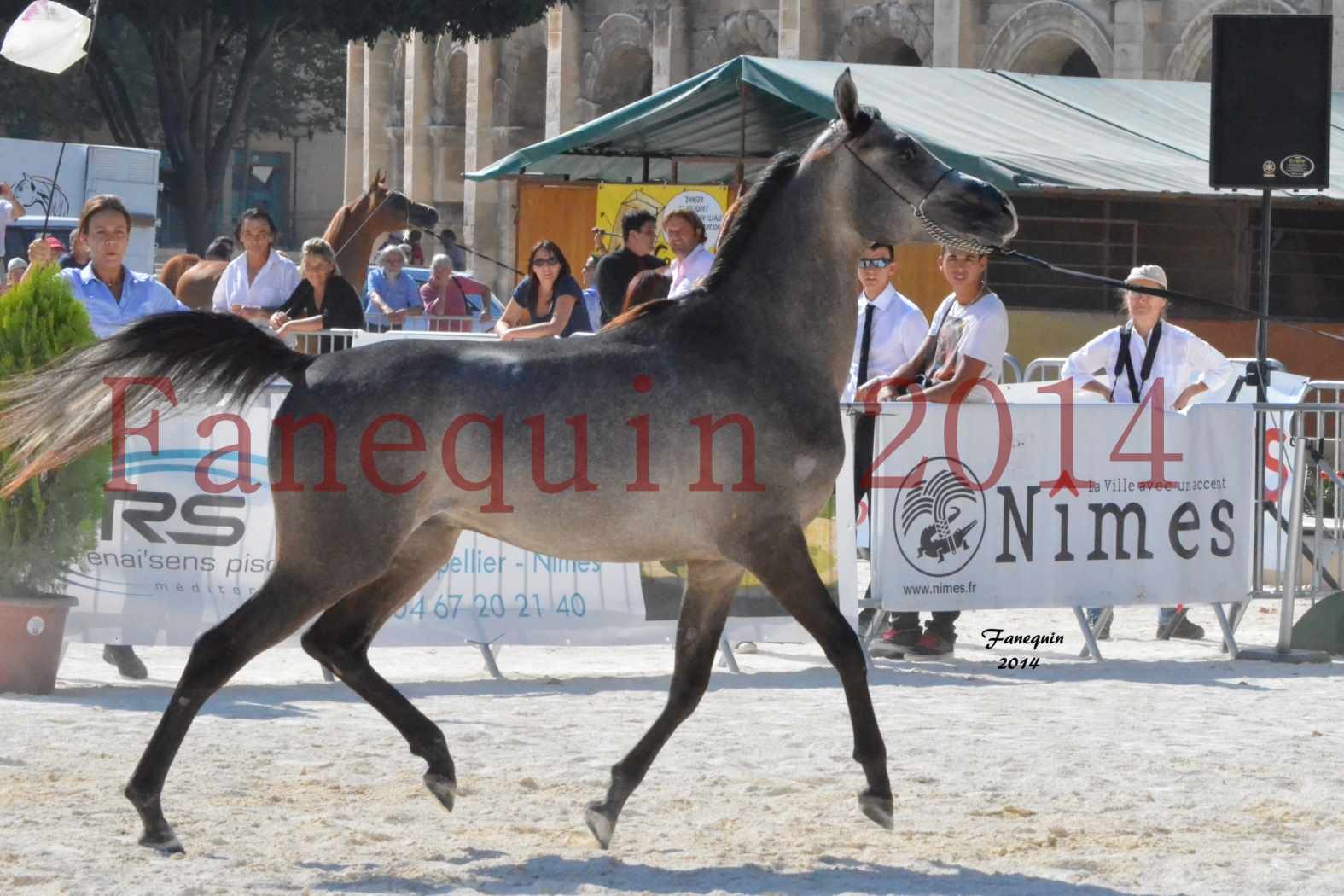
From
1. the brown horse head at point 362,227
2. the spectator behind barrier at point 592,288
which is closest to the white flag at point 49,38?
the brown horse head at point 362,227

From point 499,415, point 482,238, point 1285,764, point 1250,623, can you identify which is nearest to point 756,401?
point 499,415

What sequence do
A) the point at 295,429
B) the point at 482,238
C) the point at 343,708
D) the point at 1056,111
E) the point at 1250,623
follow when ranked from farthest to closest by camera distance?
1. the point at 482,238
2. the point at 1056,111
3. the point at 1250,623
4. the point at 343,708
5. the point at 295,429

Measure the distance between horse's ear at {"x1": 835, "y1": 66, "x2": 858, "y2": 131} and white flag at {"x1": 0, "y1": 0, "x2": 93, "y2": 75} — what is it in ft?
30.2

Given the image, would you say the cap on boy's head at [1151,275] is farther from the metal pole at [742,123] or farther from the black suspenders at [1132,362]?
the metal pole at [742,123]

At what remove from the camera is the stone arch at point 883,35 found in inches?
1189

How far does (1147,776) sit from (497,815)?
87.7 inches

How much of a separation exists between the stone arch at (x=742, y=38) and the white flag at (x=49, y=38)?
18568 millimetres

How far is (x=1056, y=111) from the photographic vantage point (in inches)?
805

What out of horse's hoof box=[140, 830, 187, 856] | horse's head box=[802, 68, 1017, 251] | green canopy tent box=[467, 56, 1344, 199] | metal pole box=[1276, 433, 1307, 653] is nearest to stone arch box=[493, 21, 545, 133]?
green canopy tent box=[467, 56, 1344, 199]

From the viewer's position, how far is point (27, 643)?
8586 millimetres

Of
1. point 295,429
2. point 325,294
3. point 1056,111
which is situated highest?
point 1056,111

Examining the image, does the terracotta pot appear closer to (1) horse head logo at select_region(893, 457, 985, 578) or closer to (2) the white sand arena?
(2) the white sand arena

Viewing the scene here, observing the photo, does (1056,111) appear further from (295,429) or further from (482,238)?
(482,238)

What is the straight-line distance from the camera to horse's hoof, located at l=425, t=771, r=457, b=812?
6.36 meters
